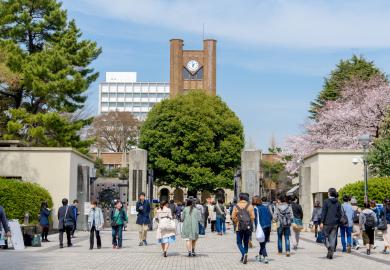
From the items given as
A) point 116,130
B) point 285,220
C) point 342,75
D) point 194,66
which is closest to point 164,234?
point 285,220

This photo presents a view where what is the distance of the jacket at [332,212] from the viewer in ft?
51.8

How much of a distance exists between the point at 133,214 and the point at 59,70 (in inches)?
417

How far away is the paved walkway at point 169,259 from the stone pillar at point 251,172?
12.5m

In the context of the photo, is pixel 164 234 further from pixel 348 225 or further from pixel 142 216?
pixel 348 225

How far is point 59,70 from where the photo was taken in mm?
37219

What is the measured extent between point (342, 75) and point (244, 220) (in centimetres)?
4139

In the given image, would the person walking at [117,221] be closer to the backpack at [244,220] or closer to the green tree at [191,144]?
the backpack at [244,220]

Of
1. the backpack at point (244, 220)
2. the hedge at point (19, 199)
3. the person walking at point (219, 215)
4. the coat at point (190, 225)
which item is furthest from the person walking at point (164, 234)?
the person walking at point (219, 215)

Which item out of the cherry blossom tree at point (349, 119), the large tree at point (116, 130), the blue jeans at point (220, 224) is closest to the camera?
the blue jeans at point (220, 224)

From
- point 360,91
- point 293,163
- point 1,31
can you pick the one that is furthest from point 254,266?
point 293,163

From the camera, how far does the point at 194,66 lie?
90.5 meters

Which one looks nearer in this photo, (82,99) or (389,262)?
(389,262)

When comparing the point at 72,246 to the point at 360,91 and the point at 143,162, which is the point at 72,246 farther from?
the point at 360,91

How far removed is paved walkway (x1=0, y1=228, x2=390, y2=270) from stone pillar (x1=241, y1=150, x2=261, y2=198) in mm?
12476
